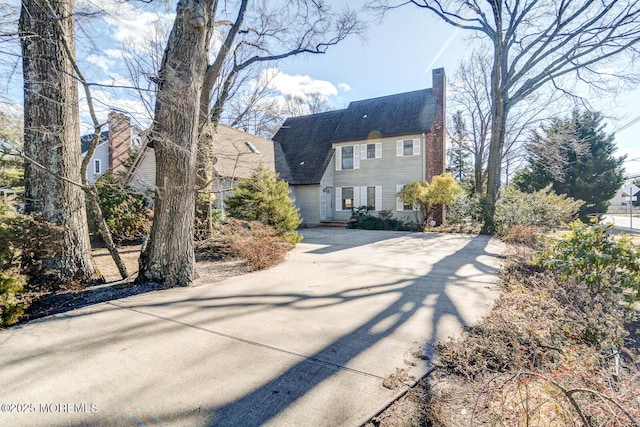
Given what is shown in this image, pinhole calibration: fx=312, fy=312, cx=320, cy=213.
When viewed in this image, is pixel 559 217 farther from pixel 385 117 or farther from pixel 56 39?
pixel 56 39

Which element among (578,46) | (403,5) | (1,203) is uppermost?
(403,5)

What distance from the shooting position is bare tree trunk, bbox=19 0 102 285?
199 inches

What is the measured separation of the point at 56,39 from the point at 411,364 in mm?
7210

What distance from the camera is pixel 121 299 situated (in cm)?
484

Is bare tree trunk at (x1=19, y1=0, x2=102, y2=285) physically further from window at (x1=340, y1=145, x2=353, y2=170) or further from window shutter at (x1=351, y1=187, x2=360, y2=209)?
window at (x1=340, y1=145, x2=353, y2=170)

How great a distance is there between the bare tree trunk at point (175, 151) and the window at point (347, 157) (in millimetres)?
14728

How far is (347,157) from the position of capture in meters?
20.0

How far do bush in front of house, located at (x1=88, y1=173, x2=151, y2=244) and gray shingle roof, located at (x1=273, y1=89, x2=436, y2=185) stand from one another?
926 centimetres

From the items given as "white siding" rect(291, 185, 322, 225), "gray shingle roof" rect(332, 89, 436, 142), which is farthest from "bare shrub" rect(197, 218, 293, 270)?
"gray shingle roof" rect(332, 89, 436, 142)

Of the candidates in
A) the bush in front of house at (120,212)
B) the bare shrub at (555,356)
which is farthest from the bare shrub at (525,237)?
the bush in front of house at (120,212)

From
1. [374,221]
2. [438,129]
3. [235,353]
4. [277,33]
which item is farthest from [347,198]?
[235,353]

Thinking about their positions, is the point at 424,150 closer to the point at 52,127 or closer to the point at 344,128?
the point at 344,128

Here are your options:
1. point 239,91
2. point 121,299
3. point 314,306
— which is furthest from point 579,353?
point 239,91

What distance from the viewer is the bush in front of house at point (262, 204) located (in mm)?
9250
